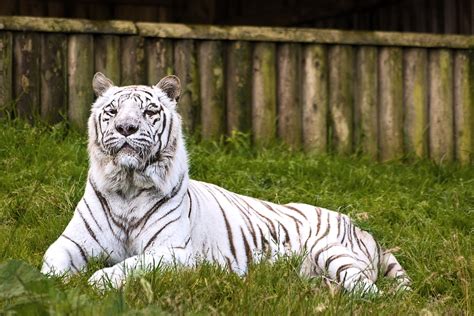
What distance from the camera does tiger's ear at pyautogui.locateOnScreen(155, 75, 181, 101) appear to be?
17.1ft

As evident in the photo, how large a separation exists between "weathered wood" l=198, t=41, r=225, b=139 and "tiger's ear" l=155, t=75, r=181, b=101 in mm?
3071

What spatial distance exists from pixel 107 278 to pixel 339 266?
150 cm

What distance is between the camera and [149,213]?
4961mm

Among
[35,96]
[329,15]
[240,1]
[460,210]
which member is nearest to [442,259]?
[460,210]

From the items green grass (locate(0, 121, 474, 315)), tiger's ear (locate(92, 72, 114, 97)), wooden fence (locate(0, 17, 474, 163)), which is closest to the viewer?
green grass (locate(0, 121, 474, 315))

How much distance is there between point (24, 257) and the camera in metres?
5.00

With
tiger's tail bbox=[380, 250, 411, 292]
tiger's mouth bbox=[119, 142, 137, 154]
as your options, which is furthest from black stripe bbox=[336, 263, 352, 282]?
tiger's mouth bbox=[119, 142, 137, 154]

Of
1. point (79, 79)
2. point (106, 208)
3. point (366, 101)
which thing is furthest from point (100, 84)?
point (366, 101)

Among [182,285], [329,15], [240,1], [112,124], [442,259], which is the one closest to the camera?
[182,285]

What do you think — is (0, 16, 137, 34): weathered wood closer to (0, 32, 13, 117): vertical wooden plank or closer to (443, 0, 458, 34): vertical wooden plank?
(0, 32, 13, 117): vertical wooden plank

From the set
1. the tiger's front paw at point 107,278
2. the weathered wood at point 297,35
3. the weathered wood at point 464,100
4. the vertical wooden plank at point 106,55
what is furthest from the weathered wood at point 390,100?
the tiger's front paw at point 107,278

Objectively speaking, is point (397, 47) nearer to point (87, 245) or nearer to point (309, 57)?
point (309, 57)

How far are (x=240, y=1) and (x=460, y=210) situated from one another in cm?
689

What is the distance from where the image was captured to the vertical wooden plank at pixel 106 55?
321 inches
